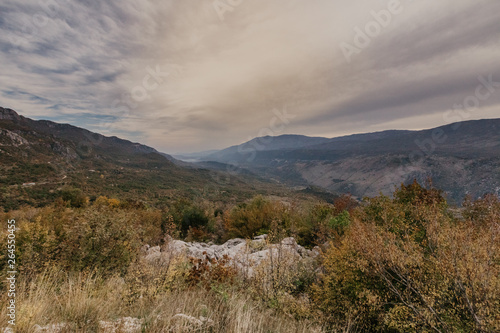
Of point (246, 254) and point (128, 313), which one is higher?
point (128, 313)

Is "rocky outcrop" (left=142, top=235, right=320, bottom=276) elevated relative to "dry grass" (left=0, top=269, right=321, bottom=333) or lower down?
lower down

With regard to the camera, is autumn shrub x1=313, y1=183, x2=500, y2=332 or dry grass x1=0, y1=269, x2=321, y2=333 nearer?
dry grass x1=0, y1=269, x2=321, y2=333

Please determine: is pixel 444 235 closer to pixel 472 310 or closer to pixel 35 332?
pixel 472 310

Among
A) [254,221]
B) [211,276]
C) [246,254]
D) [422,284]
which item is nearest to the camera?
[422,284]

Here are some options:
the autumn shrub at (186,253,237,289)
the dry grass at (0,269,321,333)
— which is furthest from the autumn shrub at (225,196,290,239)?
the dry grass at (0,269,321,333)

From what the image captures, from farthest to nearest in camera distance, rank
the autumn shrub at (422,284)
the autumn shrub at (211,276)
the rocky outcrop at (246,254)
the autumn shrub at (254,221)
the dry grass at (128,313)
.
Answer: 1. the autumn shrub at (254,221)
2. the rocky outcrop at (246,254)
3. the autumn shrub at (211,276)
4. the autumn shrub at (422,284)
5. the dry grass at (128,313)

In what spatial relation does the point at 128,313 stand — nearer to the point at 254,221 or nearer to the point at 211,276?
the point at 211,276

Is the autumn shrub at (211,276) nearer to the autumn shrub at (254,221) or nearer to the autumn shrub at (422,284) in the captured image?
the autumn shrub at (422,284)

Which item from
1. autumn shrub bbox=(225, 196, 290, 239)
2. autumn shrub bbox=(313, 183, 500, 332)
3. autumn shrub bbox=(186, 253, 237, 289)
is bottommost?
autumn shrub bbox=(225, 196, 290, 239)

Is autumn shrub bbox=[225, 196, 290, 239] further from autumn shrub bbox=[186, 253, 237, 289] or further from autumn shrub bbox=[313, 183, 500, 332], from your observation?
autumn shrub bbox=[313, 183, 500, 332]

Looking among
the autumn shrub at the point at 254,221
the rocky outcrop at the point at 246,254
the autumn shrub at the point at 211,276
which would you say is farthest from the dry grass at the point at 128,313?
the autumn shrub at the point at 254,221

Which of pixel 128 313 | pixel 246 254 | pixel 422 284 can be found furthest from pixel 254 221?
pixel 128 313

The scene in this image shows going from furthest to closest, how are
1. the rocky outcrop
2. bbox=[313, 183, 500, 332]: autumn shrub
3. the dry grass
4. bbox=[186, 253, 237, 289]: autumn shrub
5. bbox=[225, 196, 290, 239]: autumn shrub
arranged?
bbox=[225, 196, 290, 239]: autumn shrub, the rocky outcrop, bbox=[186, 253, 237, 289]: autumn shrub, bbox=[313, 183, 500, 332]: autumn shrub, the dry grass

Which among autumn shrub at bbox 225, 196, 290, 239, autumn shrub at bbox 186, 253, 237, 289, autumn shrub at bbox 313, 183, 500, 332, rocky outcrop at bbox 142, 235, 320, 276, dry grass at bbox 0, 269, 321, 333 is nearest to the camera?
dry grass at bbox 0, 269, 321, 333
